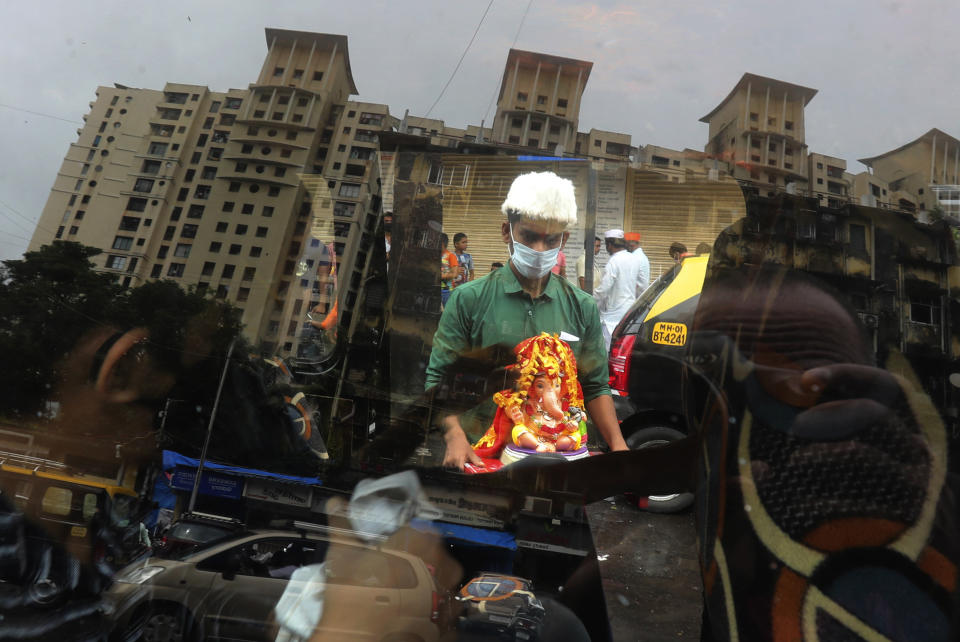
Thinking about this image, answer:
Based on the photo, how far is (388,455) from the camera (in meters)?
0.73

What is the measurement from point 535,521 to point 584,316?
0.28m

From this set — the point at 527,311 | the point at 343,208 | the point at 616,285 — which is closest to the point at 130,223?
the point at 343,208

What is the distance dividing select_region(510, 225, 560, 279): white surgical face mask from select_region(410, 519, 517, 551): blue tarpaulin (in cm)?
35

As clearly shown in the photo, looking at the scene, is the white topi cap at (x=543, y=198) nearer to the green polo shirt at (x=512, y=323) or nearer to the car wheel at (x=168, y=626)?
the green polo shirt at (x=512, y=323)

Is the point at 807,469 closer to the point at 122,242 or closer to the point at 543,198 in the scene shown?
the point at 543,198

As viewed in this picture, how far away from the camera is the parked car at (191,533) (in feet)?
2.19

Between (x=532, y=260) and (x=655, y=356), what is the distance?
0.20 m

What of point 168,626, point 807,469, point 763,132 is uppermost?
point 763,132

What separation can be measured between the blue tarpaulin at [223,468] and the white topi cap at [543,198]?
18.0 inches

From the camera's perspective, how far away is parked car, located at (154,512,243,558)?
67 centimetres

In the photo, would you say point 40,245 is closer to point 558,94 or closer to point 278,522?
point 278,522

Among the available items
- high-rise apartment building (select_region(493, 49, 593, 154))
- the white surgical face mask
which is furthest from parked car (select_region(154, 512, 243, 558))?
high-rise apartment building (select_region(493, 49, 593, 154))

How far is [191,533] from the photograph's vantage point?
67 centimetres

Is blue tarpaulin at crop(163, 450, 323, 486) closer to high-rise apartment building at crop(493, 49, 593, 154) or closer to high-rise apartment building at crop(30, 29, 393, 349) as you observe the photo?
high-rise apartment building at crop(30, 29, 393, 349)
